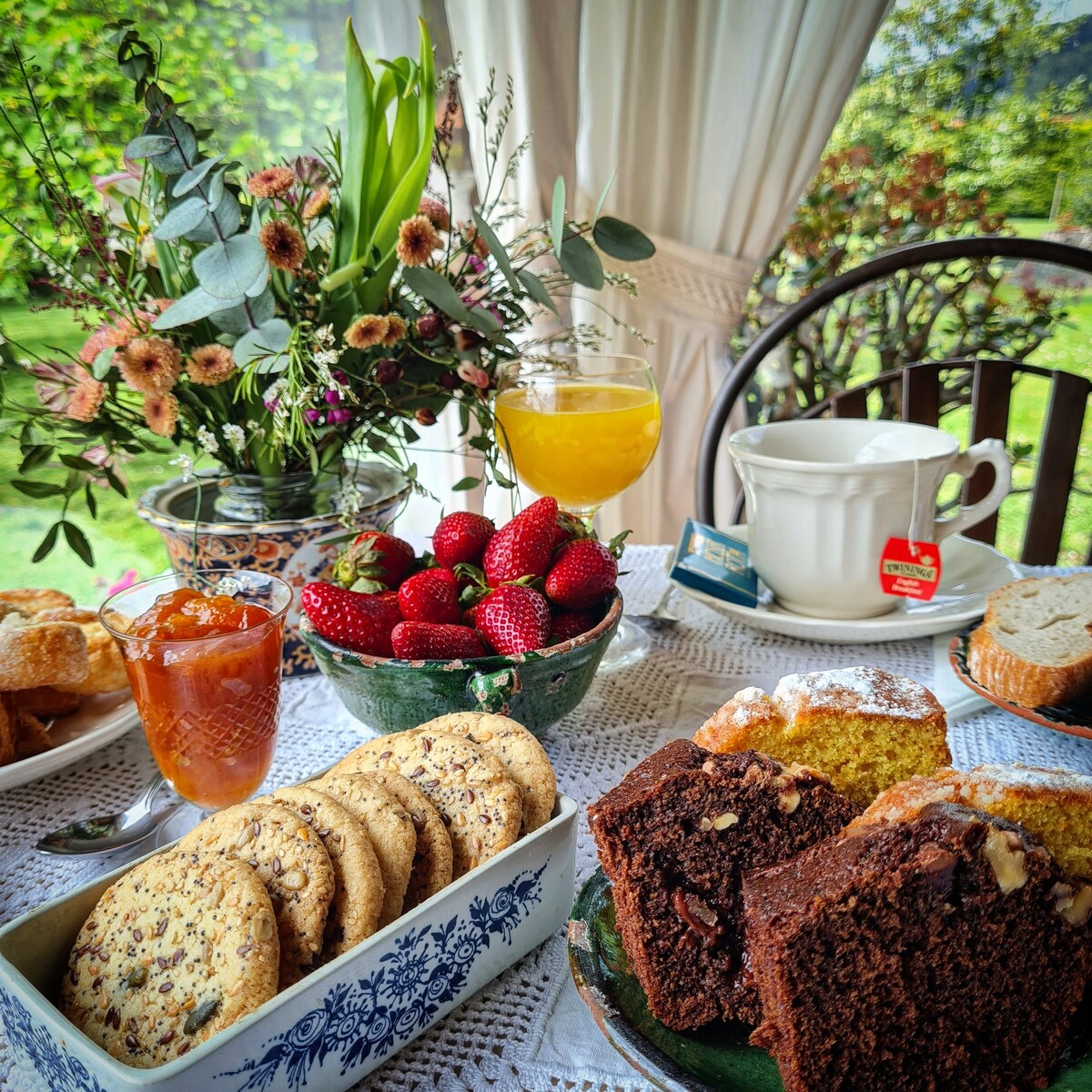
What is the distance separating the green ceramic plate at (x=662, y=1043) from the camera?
527 millimetres

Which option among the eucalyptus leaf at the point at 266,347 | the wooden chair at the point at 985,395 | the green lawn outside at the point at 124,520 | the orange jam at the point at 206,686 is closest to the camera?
the orange jam at the point at 206,686

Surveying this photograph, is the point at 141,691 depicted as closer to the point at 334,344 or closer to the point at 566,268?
the point at 334,344

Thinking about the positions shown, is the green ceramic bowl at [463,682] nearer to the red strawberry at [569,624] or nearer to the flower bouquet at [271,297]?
the red strawberry at [569,624]

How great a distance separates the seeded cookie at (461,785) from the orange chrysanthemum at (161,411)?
0.49 meters

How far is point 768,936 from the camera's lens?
0.54m

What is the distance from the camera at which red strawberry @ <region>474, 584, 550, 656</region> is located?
90cm

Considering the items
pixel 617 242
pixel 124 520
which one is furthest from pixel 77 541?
pixel 124 520

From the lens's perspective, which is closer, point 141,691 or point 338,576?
point 141,691

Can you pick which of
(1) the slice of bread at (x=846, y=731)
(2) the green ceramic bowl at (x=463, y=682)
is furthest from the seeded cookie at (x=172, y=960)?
(1) the slice of bread at (x=846, y=731)

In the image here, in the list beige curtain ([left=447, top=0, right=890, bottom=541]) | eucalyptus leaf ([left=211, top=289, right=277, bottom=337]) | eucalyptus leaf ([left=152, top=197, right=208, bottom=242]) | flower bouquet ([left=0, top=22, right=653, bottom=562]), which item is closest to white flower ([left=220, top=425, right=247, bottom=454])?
flower bouquet ([left=0, top=22, right=653, bottom=562])

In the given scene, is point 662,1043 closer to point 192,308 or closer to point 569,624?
point 569,624

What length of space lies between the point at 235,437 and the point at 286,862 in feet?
2.09

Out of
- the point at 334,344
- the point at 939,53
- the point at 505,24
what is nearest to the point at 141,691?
the point at 334,344

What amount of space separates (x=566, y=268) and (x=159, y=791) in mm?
784
